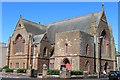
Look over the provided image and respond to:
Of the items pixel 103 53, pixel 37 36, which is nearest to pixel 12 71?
pixel 37 36

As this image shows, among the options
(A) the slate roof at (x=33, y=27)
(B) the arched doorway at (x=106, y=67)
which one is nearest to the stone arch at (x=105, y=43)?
(B) the arched doorway at (x=106, y=67)

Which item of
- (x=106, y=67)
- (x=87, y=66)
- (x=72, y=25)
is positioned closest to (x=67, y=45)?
(x=87, y=66)

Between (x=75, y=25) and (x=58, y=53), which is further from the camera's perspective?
(x=75, y=25)

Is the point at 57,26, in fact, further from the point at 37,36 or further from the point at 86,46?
the point at 86,46

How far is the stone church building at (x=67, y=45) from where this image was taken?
4272 centimetres

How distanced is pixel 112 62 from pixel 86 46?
1289 centimetres

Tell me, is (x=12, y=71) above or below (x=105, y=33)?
below

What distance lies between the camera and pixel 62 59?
43.9m

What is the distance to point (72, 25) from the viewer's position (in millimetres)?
54062

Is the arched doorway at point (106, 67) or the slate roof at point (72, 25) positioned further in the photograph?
the arched doorway at point (106, 67)

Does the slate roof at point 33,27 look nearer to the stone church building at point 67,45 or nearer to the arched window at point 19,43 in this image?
the stone church building at point 67,45

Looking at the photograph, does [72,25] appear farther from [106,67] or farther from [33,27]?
[106,67]

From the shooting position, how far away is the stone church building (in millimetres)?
42719

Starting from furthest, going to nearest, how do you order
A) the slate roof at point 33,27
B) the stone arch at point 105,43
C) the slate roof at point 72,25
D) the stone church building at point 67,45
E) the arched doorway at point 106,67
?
the slate roof at point 33,27 < the stone arch at point 105,43 < the arched doorway at point 106,67 < the slate roof at point 72,25 < the stone church building at point 67,45
